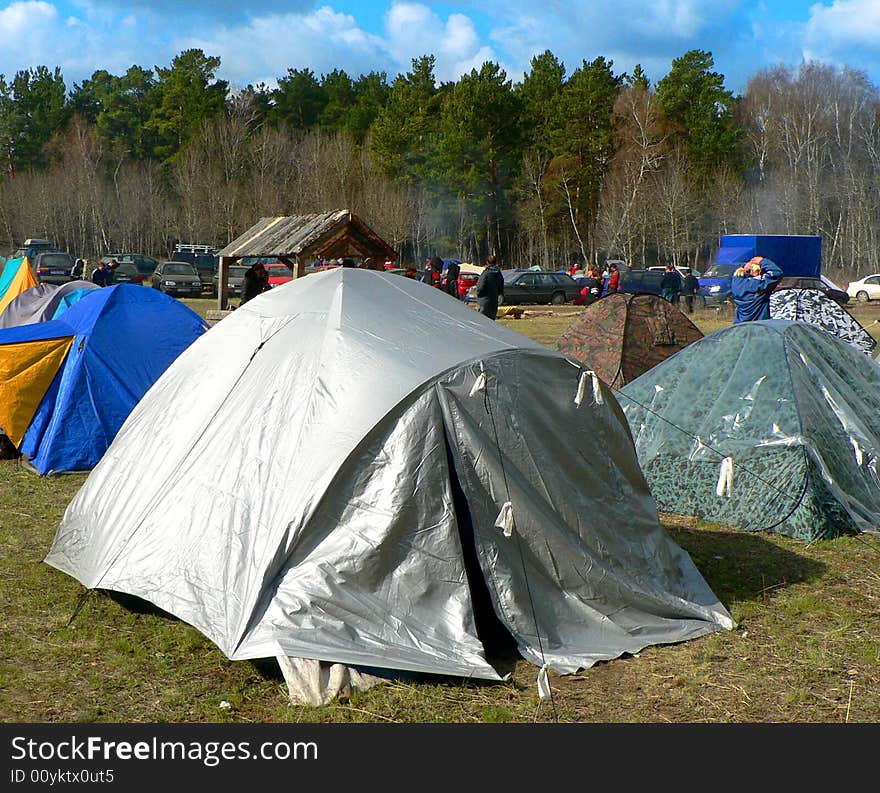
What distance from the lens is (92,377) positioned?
30.8 feet

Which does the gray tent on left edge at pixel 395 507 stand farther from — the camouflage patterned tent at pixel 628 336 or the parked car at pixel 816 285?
the parked car at pixel 816 285

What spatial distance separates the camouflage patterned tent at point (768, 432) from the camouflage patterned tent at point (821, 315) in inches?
251

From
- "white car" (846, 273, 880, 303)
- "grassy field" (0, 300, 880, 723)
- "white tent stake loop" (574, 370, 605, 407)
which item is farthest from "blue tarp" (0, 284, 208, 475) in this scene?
"white car" (846, 273, 880, 303)

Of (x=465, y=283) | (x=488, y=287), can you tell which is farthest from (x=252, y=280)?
(x=465, y=283)

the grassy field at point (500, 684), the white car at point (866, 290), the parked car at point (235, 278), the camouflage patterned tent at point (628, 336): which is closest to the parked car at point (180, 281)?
the parked car at point (235, 278)

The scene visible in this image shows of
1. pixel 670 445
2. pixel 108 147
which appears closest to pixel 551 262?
pixel 108 147

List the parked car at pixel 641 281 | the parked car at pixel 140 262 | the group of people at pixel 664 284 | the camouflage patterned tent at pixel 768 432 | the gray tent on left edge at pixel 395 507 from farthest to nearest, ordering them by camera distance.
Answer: the parked car at pixel 140 262 → the parked car at pixel 641 281 → the group of people at pixel 664 284 → the camouflage patterned tent at pixel 768 432 → the gray tent on left edge at pixel 395 507

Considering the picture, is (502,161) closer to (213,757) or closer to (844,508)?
(844,508)

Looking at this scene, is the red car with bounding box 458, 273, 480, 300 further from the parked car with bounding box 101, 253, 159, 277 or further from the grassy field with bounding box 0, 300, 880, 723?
the grassy field with bounding box 0, 300, 880, 723

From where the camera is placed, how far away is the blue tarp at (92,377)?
9367 mm

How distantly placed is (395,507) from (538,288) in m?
29.7

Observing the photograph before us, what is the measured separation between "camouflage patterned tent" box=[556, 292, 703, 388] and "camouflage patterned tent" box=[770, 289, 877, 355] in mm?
3074

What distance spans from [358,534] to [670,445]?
4.05 meters

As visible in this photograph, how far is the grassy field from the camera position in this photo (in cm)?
462
